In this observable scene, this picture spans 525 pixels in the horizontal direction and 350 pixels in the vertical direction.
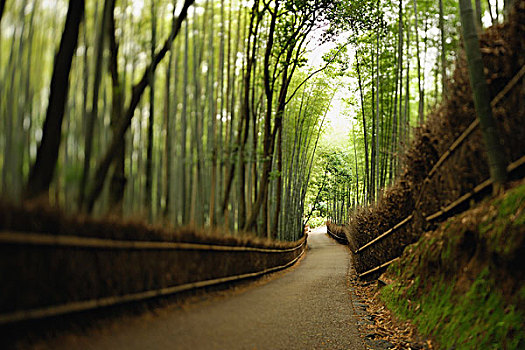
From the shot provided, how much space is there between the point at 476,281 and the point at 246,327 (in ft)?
5.48

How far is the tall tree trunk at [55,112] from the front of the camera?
248cm

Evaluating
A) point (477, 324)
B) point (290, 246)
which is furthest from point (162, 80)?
point (290, 246)

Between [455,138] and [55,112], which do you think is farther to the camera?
[455,138]

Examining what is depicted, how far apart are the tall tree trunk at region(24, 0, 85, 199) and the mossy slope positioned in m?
2.34

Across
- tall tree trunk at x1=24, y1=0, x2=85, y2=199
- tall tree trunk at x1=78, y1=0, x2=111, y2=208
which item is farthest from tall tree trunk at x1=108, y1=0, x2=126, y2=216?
tall tree trunk at x1=24, y1=0, x2=85, y2=199

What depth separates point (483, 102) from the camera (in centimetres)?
287

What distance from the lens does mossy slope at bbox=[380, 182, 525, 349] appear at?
219 cm

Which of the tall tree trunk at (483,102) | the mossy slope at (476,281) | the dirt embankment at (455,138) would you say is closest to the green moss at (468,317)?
the mossy slope at (476,281)

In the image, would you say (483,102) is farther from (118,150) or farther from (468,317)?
(118,150)

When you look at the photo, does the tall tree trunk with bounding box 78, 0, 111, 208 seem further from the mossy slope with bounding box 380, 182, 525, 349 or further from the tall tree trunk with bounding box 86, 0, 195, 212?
the mossy slope with bounding box 380, 182, 525, 349

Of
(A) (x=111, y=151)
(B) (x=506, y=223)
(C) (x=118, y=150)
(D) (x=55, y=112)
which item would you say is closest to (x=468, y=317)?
(B) (x=506, y=223)

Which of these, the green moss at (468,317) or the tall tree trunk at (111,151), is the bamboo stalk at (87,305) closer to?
the tall tree trunk at (111,151)

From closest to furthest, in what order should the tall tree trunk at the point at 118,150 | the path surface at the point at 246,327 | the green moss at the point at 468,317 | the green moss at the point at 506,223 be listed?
the green moss at the point at 468,317 → the green moss at the point at 506,223 → the path surface at the point at 246,327 → the tall tree trunk at the point at 118,150

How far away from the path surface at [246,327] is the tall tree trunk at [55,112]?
2.80ft
